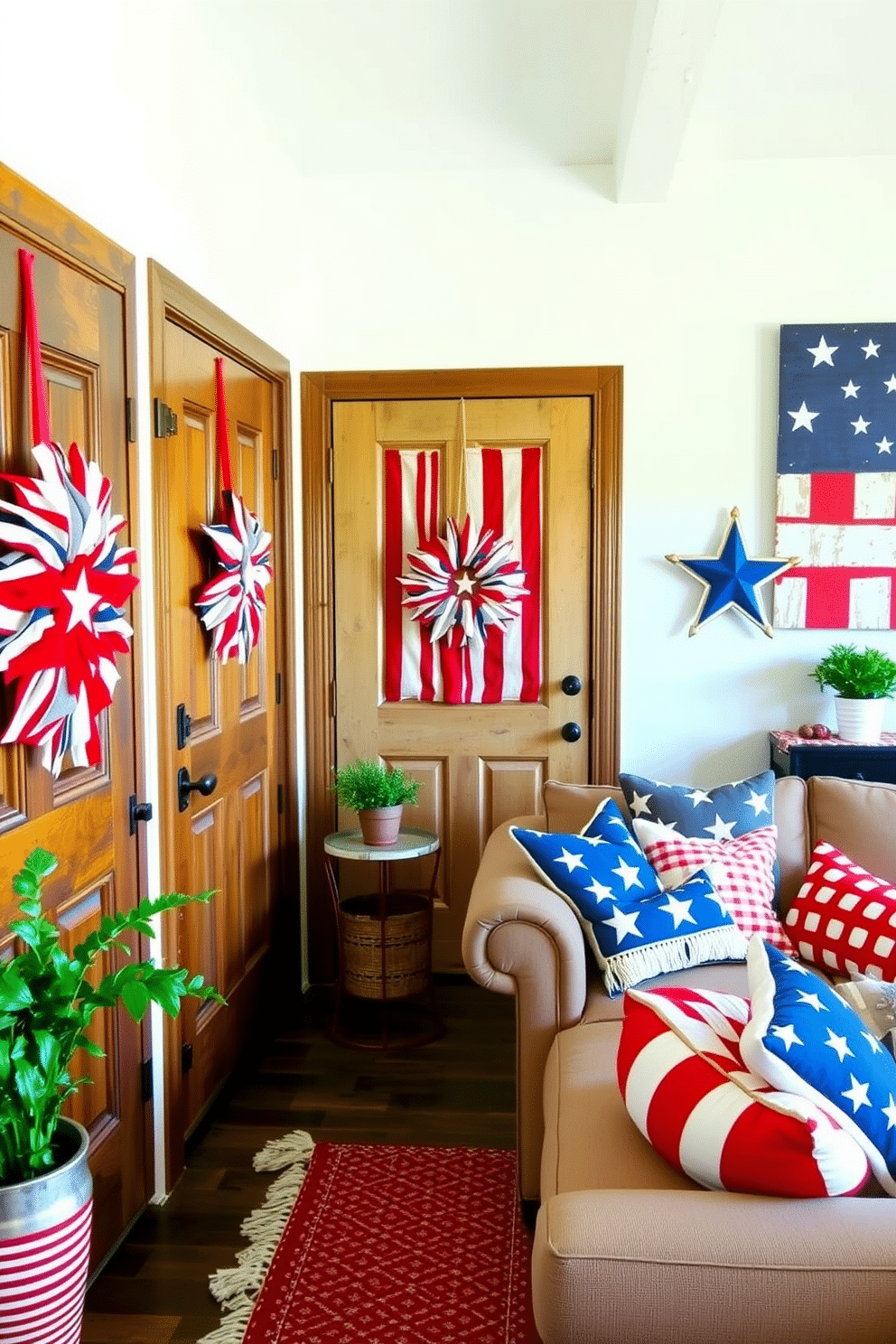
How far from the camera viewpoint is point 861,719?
11.4 feet

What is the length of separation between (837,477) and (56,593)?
8.96ft

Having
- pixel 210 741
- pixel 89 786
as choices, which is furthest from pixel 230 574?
pixel 89 786

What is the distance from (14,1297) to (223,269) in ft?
7.95

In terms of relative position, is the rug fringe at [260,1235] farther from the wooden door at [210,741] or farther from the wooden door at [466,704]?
the wooden door at [466,704]

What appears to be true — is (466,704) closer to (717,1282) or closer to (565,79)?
(565,79)

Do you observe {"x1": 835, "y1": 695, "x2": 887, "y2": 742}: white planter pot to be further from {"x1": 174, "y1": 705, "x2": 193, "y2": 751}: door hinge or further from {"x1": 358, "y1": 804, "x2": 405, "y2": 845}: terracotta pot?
{"x1": 174, "y1": 705, "x2": 193, "y2": 751}: door hinge

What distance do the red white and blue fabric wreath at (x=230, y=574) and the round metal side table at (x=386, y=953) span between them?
768 millimetres

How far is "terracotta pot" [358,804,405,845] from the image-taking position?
334cm

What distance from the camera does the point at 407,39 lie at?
2803 millimetres

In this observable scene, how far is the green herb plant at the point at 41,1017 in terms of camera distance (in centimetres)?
149

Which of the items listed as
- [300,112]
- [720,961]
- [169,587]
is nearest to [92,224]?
[169,587]

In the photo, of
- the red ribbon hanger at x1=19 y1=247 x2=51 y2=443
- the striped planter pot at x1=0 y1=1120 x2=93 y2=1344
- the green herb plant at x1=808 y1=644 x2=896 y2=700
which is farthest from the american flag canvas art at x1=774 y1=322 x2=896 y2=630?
the striped planter pot at x1=0 y1=1120 x2=93 y2=1344

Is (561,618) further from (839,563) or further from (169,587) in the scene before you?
(169,587)

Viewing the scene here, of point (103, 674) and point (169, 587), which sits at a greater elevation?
point (169, 587)
